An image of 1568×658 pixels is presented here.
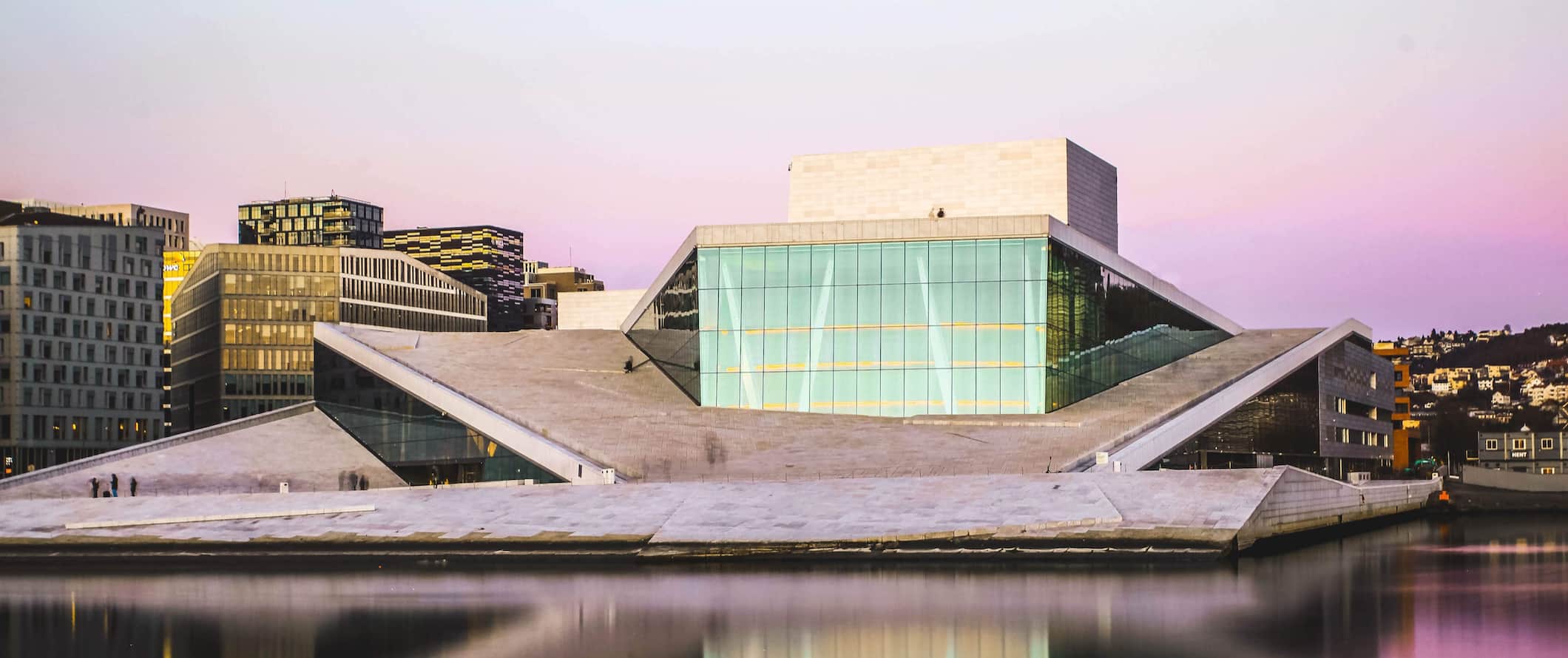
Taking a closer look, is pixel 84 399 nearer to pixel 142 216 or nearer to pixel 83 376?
pixel 83 376

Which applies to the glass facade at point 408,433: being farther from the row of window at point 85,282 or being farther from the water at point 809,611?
the row of window at point 85,282

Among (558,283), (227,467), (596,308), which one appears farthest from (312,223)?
(227,467)

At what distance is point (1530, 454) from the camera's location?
98750 millimetres

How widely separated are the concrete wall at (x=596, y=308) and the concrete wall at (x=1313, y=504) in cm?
3344

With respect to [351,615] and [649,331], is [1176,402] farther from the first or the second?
[351,615]

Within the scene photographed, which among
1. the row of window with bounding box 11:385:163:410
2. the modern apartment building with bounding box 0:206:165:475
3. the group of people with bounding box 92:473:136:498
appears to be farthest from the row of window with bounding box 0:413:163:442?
the group of people with bounding box 92:473:136:498

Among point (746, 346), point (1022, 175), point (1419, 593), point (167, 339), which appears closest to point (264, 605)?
point (1419, 593)

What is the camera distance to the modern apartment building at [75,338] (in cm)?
8562

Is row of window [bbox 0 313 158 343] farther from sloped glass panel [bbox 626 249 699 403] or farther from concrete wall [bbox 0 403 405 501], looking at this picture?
sloped glass panel [bbox 626 249 699 403]

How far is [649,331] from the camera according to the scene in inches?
2133

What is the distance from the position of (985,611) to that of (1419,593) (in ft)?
24.7

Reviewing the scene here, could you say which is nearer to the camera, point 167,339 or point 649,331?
point 649,331

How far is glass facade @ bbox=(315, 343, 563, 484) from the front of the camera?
42.6m

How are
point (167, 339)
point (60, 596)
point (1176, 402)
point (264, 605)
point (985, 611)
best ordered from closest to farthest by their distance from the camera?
point (985, 611), point (264, 605), point (60, 596), point (1176, 402), point (167, 339)
